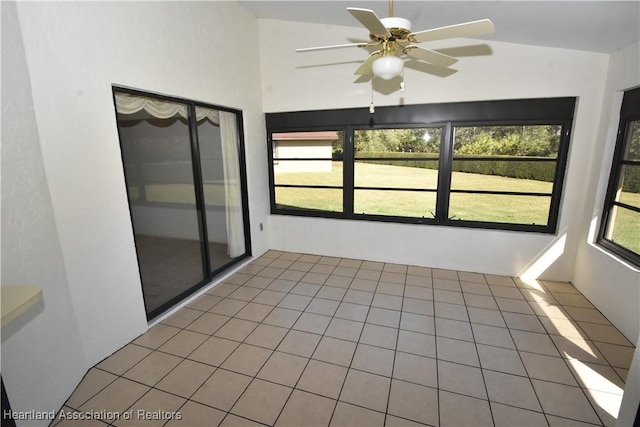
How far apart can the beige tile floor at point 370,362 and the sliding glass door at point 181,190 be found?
0.68m

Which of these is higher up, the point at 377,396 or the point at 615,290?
the point at 615,290

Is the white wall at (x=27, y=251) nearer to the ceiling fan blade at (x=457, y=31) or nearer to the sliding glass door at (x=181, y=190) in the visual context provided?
the sliding glass door at (x=181, y=190)

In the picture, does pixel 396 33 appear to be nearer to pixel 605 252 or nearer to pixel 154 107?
pixel 154 107

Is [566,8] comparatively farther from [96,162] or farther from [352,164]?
[96,162]

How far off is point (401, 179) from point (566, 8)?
6.99 ft

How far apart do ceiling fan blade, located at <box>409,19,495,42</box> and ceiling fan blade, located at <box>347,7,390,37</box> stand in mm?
201

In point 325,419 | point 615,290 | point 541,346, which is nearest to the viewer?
point 325,419

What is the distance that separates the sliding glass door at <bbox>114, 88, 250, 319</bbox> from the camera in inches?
120

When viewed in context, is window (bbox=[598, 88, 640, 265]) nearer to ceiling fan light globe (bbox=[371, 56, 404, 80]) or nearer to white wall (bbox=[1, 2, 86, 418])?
ceiling fan light globe (bbox=[371, 56, 404, 80])

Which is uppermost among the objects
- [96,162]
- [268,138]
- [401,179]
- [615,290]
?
[268,138]

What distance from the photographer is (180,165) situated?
4.10 meters

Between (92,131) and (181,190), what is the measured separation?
7.71ft

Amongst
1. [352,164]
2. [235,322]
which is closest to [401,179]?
[352,164]

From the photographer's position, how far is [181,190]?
171 inches
